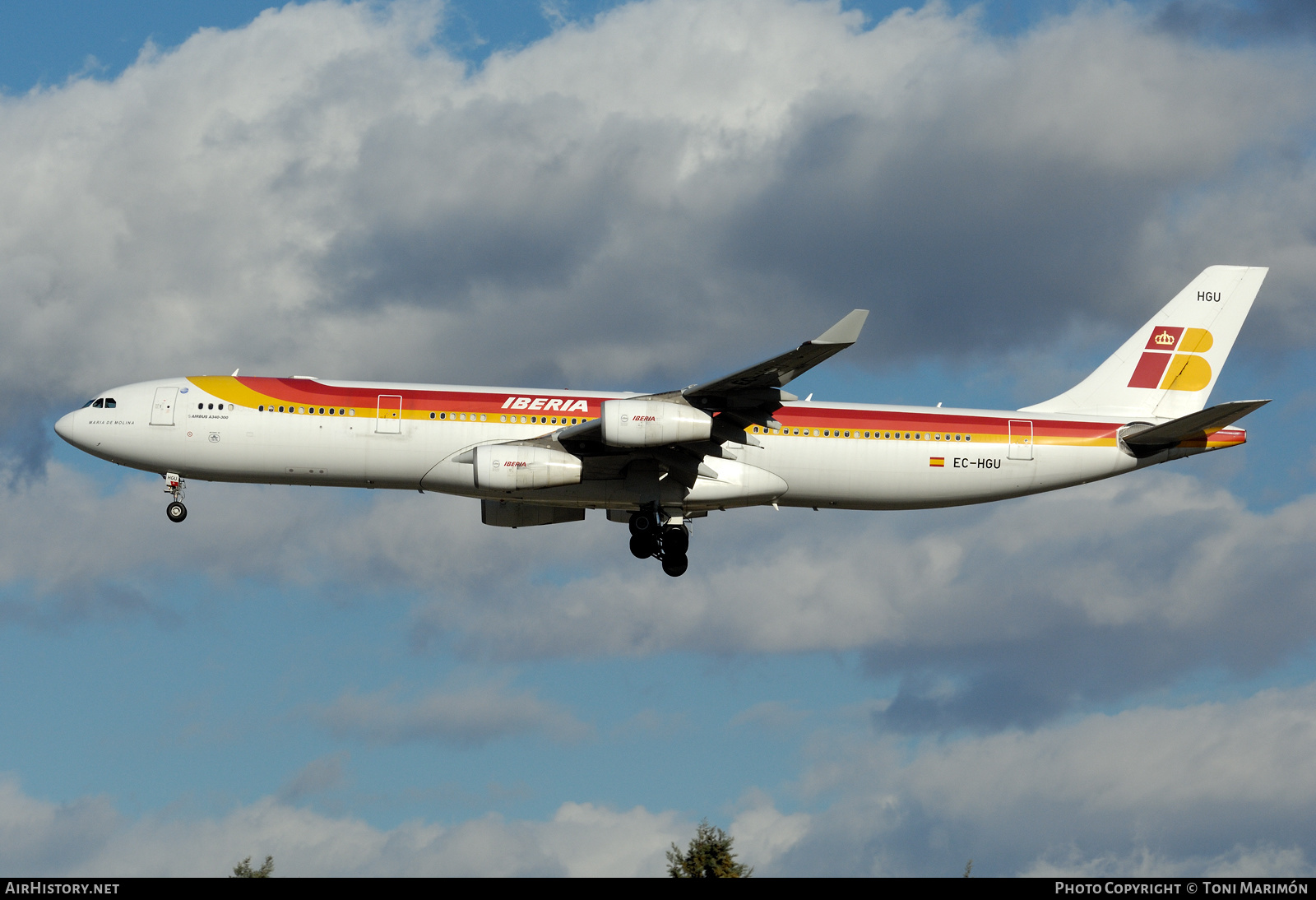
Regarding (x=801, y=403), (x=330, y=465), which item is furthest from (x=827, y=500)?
(x=330, y=465)

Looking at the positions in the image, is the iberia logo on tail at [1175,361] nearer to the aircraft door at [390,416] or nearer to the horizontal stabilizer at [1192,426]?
the horizontal stabilizer at [1192,426]

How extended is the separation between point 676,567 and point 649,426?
20.8 ft

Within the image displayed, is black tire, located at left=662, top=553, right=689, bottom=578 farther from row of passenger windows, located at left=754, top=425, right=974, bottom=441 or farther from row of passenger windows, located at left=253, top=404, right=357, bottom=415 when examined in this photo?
row of passenger windows, located at left=253, top=404, right=357, bottom=415

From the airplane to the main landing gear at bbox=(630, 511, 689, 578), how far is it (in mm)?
51

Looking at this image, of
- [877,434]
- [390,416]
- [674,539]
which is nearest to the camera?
[390,416]

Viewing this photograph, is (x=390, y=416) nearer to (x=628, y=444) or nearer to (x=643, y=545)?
(x=628, y=444)

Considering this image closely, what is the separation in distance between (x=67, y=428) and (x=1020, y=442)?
2916 centimetres

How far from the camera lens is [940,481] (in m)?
43.6

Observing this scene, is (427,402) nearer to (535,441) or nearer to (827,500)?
(535,441)

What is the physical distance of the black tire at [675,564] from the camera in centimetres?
4359

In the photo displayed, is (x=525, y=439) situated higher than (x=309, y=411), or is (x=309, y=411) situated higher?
(x=309, y=411)

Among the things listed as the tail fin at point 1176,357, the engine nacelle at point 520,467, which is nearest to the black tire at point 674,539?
the engine nacelle at point 520,467

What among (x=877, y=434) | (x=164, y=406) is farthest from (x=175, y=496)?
(x=877, y=434)

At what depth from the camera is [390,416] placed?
41125mm
